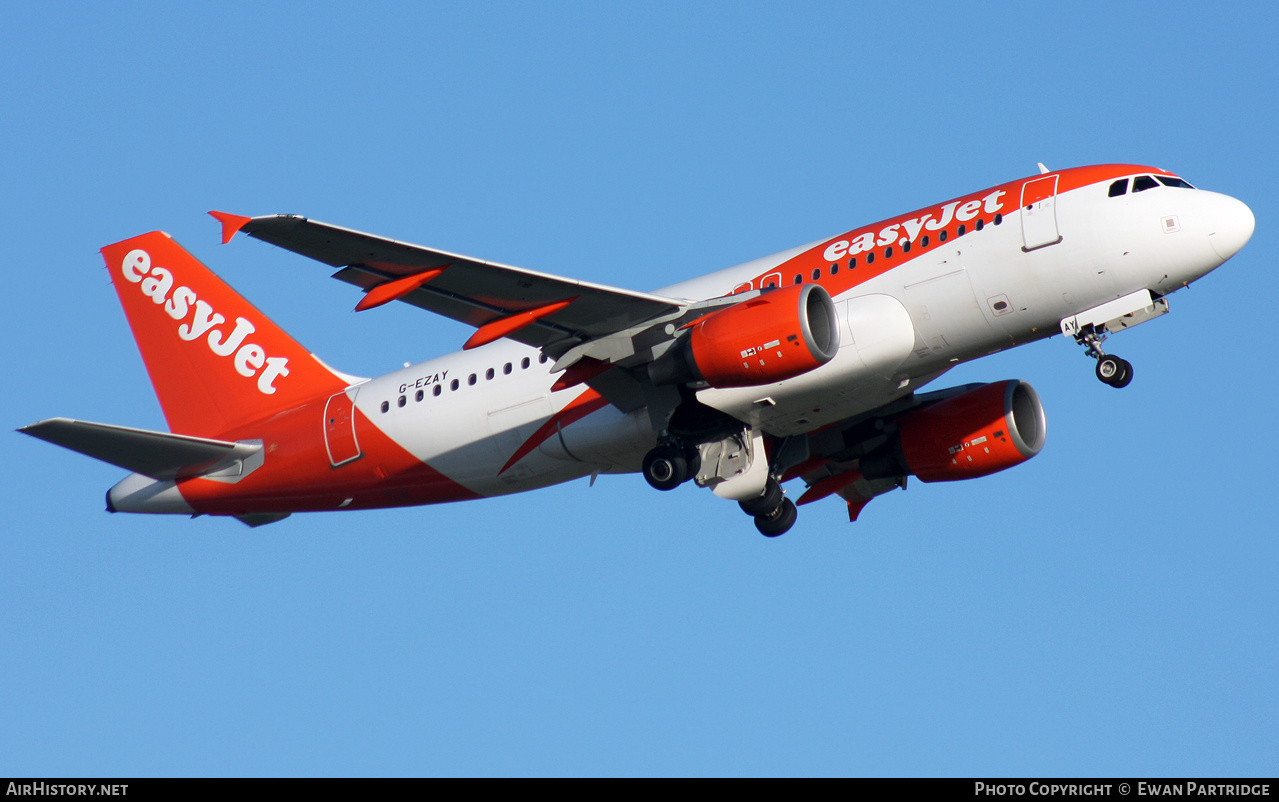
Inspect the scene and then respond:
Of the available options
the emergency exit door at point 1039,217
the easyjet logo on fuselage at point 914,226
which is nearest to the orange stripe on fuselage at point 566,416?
the easyjet logo on fuselage at point 914,226

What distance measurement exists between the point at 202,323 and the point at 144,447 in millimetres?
5047

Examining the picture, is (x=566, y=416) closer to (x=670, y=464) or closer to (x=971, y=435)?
(x=670, y=464)

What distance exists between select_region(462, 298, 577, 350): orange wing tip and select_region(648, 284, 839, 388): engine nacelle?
2714 millimetres

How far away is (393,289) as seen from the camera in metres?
25.3

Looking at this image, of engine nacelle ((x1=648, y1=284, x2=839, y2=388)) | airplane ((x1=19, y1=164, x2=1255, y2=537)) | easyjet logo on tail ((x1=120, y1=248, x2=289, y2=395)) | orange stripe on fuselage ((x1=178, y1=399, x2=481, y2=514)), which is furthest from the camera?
easyjet logo on tail ((x1=120, y1=248, x2=289, y2=395))

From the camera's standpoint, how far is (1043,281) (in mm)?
26578

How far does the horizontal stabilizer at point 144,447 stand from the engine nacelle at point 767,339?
11974 millimetres

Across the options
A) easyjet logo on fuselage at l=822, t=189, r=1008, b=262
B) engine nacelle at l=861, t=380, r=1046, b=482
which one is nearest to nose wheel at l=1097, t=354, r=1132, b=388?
easyjet logo on fuselage at l=822, t=189, r=1008, b=262

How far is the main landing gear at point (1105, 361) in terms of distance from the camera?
2681 centimetres

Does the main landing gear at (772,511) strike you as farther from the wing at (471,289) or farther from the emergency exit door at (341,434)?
the emergency exit door at (341,434)

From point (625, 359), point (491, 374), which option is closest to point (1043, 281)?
point (625, 359)

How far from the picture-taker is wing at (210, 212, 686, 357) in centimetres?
2436

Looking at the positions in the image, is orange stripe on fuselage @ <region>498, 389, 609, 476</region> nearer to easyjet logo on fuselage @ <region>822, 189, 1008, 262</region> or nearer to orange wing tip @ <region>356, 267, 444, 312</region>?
orange wing tip @ <region>356, 267, 444, 312</region>
